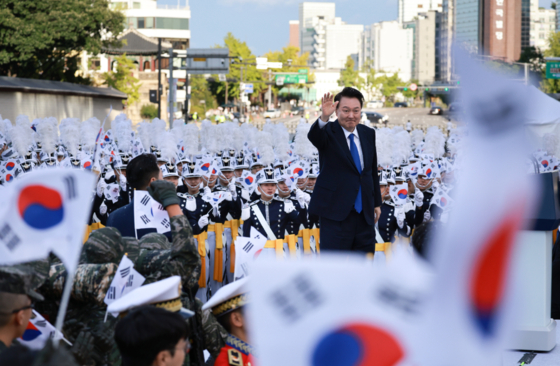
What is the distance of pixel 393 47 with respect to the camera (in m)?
166

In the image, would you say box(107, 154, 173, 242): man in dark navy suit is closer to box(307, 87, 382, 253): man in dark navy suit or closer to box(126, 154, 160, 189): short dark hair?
box(126, 154, 160, 189): short dark hair

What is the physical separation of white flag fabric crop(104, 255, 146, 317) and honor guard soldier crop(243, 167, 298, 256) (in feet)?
13.7

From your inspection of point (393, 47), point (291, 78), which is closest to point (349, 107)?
point (291, 78)

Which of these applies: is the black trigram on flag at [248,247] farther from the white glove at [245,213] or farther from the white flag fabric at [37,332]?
the white glove at [245,213]

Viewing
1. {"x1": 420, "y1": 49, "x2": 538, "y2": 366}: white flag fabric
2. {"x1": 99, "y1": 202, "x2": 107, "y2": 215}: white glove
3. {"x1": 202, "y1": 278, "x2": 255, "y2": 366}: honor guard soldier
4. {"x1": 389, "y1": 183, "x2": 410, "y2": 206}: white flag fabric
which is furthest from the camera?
{"x1": 99, "y1": 202, "x2": 107, "y2": 215}: white glove

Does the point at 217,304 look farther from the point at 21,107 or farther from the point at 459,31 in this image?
the point at 21,107

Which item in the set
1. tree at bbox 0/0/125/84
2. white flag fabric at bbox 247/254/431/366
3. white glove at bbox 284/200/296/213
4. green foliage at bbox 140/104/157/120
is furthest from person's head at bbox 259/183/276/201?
green foliage at bbox 140/104/157/120

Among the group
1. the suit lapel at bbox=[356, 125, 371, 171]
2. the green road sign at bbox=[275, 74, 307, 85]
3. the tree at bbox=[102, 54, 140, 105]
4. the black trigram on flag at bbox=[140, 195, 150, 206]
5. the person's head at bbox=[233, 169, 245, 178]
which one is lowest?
the person's head at bbox=[233, 169, 245, 178]

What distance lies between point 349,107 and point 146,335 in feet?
8.58

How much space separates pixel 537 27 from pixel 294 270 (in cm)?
15593

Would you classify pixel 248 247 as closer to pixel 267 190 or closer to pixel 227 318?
pixel 227 318

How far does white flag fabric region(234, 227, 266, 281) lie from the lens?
14.3 feet

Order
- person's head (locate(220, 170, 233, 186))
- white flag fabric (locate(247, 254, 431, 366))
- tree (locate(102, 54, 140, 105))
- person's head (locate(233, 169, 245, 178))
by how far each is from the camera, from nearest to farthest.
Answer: white flag fabric (locate(247, 254, 431, 366))
person's head (locate(220, 170, 233, 186))
person's head (locate(233, 169, 245, 178))
tree (locate(102, 54, 140, 105))

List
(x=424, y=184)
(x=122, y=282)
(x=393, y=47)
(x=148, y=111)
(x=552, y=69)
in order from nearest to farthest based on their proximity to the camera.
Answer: (x=122, y=282) → (x=424, y=184) → (x=552, y=69) → (x=148, y=111) → (x=393, y=47)
